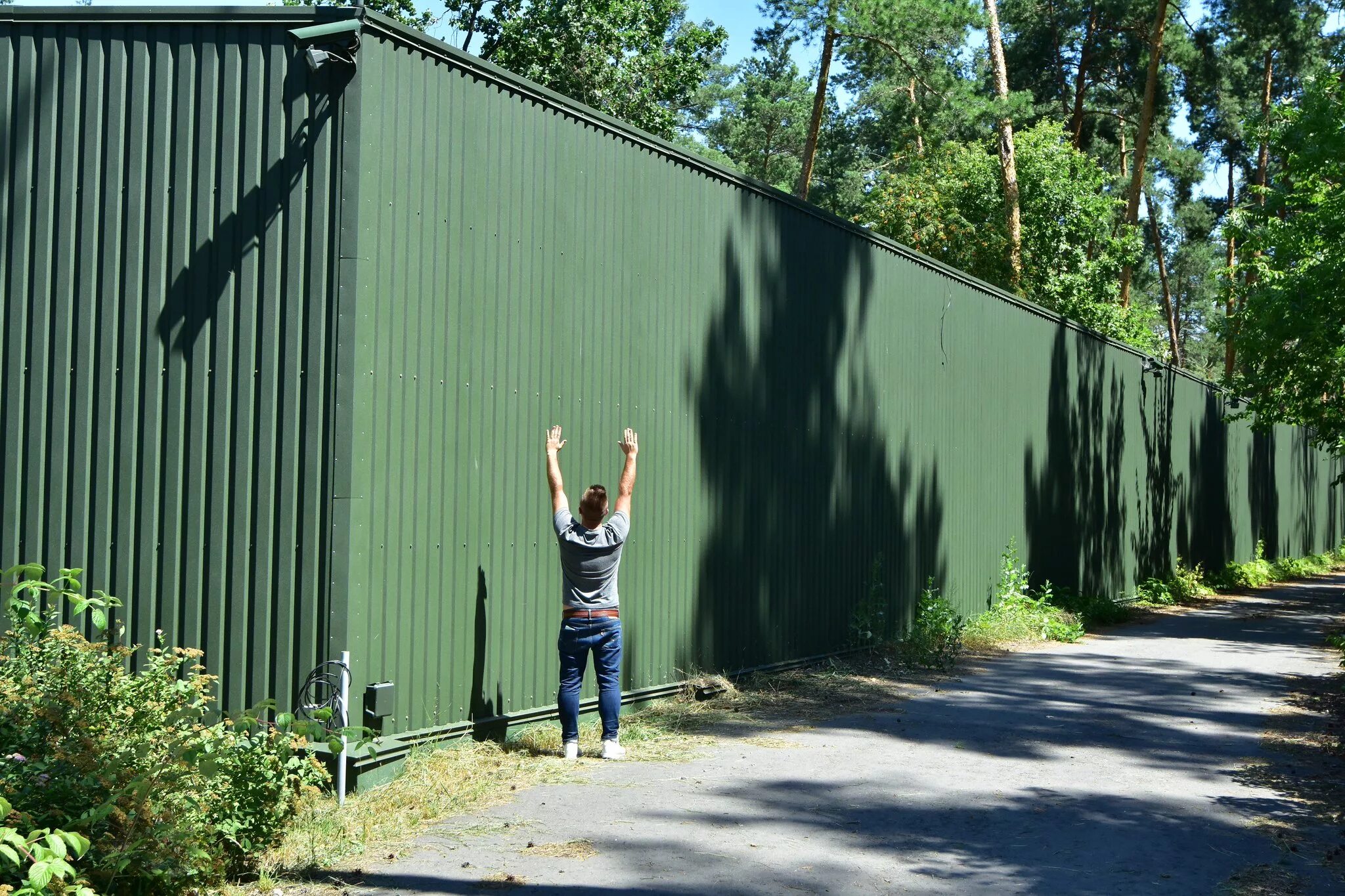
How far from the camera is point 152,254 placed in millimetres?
7184

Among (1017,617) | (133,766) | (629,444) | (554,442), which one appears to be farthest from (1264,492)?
(133,766)

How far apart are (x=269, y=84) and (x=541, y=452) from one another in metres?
2.79

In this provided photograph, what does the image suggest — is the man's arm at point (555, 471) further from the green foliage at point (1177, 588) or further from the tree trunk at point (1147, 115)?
the tree trunk at point (1147, 115)

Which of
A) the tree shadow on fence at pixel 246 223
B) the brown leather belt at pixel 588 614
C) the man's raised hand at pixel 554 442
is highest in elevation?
the tree shadow on fence at pixel 246 223

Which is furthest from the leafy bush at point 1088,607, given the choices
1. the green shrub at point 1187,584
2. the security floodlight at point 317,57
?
the security floodlight at point 317,57

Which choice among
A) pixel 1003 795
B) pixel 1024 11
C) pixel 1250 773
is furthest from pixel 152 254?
pixel 1024 11

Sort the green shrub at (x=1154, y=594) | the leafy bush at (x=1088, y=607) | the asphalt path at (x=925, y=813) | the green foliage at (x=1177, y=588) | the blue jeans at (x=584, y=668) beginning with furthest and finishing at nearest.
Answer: the green foliage at (x=1177, y=588) → the green shrub at (x=1154, y=594) → the leafy bush at (x=1088, y=607) → the blue jeans at (x=584, y=668) → the asphalt path at (x=925, y=813)

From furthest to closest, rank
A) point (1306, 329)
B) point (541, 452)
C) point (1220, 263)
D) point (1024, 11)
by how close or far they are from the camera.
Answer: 1. point (1220, 263)
2. point (1024, 11)
3. point (1306, 329)
4. point (541, 452)

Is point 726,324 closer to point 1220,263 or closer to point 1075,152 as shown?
point 1075,152

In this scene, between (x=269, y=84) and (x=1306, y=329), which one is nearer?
(x=269, y=84)

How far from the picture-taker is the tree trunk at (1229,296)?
2116 cm

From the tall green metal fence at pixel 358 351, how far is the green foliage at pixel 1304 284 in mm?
9192

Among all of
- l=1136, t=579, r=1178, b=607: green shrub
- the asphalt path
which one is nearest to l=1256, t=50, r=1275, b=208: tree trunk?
l=1136, t=579, r=1178, b=607: green shrub

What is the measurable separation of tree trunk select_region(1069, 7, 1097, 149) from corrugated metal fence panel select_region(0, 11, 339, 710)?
3375 cm
